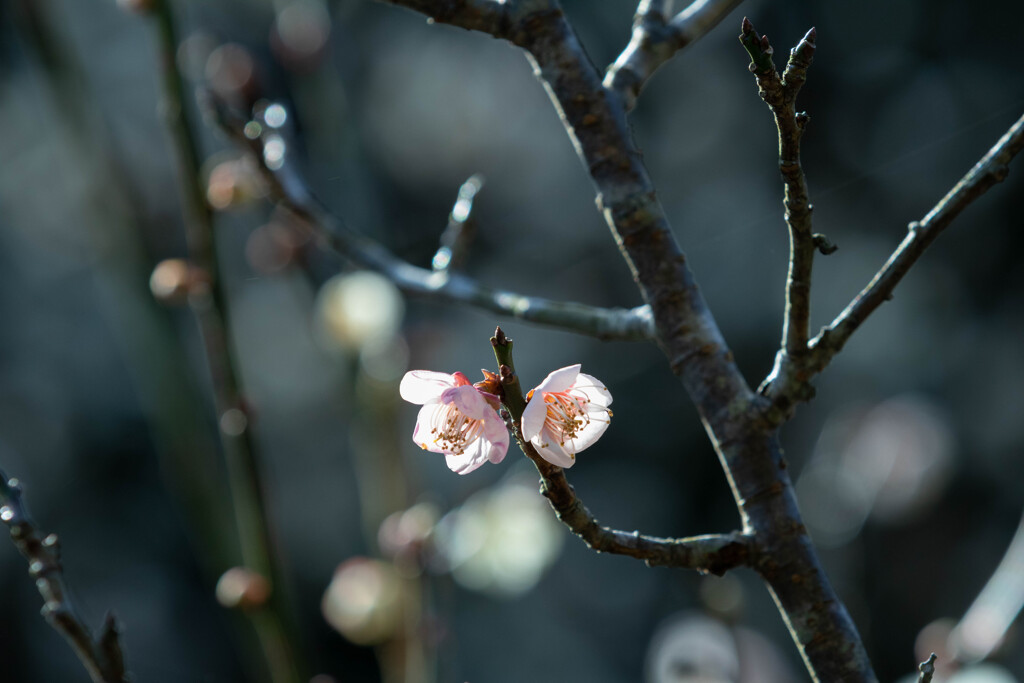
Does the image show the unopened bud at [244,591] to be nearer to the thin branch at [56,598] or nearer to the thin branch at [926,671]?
the thin branch at [56,598]

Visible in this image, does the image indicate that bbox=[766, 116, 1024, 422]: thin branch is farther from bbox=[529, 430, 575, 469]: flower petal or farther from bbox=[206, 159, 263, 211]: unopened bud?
bbox=[206, 159, 263, 211]: unopened bud

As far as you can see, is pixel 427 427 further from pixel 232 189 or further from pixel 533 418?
pixel 232 189

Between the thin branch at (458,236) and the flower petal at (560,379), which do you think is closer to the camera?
the flower petal at (560,379)

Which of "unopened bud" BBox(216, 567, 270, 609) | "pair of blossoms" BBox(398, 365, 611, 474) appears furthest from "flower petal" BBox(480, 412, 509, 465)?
"unopened bud" BBox(216, 567, 270, 609)

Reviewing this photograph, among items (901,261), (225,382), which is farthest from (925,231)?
(225,382)

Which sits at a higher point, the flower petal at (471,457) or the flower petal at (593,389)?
the flower petal at (593,389)

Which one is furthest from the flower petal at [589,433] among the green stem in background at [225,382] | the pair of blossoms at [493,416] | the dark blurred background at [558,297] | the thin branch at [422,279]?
the dark blurred background at [558,297]
